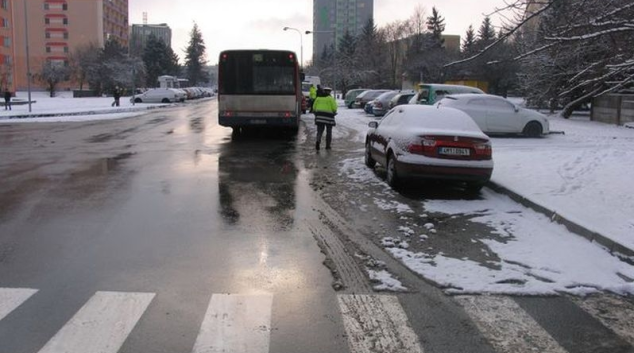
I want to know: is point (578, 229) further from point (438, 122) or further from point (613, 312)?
point (438, 122)

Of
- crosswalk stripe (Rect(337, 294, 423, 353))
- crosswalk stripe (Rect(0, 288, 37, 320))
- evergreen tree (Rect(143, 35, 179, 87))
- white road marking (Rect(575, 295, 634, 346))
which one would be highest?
evergreen tree (Rect(143, 35, 179, 87))

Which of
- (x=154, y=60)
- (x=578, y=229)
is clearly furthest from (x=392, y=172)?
(x=154, y=60)

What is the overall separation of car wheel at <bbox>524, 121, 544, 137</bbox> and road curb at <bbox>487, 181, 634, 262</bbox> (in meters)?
10.7

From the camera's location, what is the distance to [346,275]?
5.95 meters

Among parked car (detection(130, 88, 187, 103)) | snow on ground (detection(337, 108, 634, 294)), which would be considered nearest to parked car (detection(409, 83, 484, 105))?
snow on ground (detection(337, 108, 634, 294))

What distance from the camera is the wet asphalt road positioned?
4566 mm

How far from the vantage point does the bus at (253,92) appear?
65.5ft

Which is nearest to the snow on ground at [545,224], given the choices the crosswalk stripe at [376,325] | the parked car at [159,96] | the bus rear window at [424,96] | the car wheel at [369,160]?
the car wheel at [369,160]

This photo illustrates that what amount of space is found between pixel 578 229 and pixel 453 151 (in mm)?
2931

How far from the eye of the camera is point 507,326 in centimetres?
474

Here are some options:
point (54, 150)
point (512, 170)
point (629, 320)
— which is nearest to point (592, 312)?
point (629, 320)

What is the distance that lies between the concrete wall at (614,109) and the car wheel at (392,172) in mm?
18028

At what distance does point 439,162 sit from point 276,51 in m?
11.6

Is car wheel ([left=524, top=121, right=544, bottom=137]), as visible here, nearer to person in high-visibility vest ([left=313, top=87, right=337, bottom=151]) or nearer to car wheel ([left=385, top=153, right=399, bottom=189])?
person in high-visibility vest ([left=313, top=87, right=337, bottom=151])
